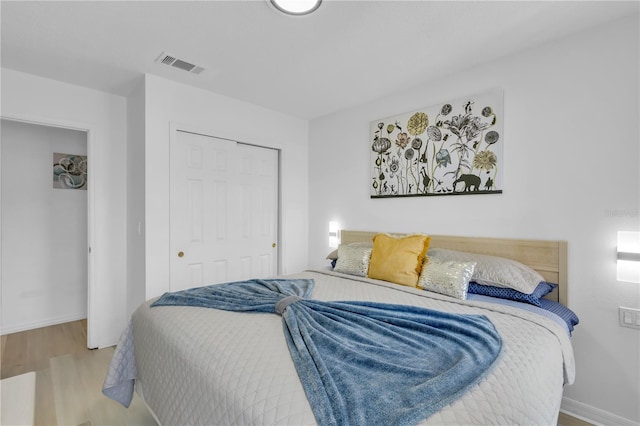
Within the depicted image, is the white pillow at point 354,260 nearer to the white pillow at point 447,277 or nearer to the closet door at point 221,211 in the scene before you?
the white pillow at point 447,277

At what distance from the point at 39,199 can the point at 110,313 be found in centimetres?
162

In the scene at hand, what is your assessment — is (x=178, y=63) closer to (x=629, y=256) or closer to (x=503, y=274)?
(x=503, y=274)

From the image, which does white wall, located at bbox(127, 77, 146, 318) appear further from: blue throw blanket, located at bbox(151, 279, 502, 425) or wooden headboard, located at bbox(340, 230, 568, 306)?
wooden headboard, located at bbox(340, 230, 568, 306)

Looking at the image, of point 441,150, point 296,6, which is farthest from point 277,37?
point 441,150

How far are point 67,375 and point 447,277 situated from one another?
2.97 metres

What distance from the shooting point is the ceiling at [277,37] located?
1828 mm

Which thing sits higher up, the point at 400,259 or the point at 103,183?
the point at 103,183

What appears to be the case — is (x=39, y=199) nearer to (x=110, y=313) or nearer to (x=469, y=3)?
(x=110, y=313)

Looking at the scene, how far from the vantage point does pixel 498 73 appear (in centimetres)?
240

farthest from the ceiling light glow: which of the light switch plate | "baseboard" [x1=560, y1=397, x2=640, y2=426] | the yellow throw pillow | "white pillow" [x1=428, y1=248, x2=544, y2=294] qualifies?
"baseboard" [x1=560, y1=397, x2=640, y2=426]

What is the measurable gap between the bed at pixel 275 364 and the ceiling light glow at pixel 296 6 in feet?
5.64

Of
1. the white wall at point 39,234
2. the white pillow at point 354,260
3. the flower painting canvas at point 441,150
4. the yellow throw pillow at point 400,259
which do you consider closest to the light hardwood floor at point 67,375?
the white wall at point 39,234

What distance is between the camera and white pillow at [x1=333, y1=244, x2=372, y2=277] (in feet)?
8.61

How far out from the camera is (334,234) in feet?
12.0
